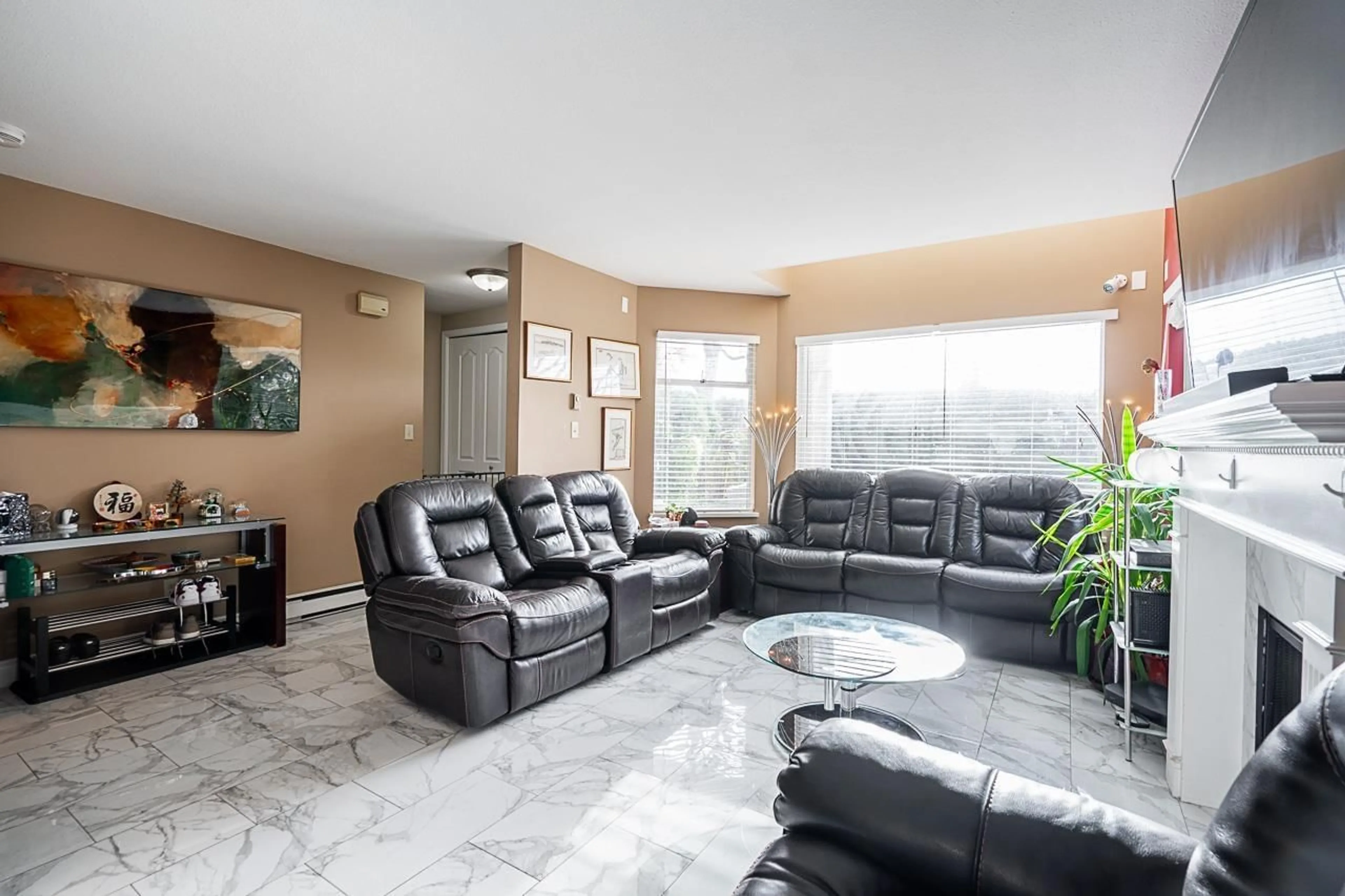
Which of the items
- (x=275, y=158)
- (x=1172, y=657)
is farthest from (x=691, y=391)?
(x=1172, y=657)

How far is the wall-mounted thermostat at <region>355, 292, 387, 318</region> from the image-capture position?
461 centimetres

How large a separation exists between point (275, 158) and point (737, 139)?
2077mm

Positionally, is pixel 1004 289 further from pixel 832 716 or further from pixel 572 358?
pixel 832 716

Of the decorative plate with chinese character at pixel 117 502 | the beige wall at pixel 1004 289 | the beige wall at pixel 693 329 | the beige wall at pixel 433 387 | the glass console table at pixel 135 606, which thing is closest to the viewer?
the glass console table at pixel 135 606

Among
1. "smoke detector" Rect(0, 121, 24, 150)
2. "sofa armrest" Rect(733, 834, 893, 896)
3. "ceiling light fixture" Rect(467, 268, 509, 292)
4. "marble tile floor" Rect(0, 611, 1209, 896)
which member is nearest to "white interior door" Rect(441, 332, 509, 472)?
"ceiling light fixture" Rect(467, 268, 509, 292)

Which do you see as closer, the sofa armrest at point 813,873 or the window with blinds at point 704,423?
the sofa armrest at point 813,873

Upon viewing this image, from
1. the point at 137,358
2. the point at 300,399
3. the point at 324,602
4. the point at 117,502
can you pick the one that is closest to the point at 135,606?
the point at 117,502

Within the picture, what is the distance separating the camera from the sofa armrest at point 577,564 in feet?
11.1

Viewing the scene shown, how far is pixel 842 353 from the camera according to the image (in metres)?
5.24

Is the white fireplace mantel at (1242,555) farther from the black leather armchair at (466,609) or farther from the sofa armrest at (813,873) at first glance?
the black leather armchair at (466,609)

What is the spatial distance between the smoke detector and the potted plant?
4788mm

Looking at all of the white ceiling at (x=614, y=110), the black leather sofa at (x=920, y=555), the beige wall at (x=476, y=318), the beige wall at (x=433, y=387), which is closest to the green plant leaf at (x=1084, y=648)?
the black leather sofa at (x=920, y=555)

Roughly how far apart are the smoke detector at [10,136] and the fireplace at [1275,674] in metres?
4.82

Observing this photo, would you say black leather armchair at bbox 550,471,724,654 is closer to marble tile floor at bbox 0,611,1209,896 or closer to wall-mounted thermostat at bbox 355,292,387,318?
marble tile floor at bbox 0,611,1209,896
